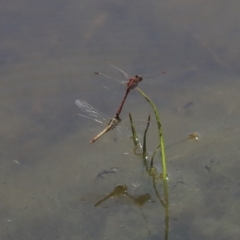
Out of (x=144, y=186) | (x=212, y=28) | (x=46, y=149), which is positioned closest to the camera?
(x=144, y=186)

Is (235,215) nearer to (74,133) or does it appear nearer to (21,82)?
(74,133)

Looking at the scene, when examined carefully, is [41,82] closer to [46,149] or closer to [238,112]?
[46,149]

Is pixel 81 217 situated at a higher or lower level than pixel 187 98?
lower

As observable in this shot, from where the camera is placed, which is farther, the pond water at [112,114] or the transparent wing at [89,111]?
the transparent wing at [89,111]

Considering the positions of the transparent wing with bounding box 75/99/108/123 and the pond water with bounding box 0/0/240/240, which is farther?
the transparent wing with bounding box 75/99/108/123

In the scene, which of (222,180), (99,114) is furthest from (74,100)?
(222,180)

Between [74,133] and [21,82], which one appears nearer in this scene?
[74,133]

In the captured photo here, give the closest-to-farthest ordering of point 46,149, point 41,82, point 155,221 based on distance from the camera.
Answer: point 155,221 → point 46,149 → point 41,82
